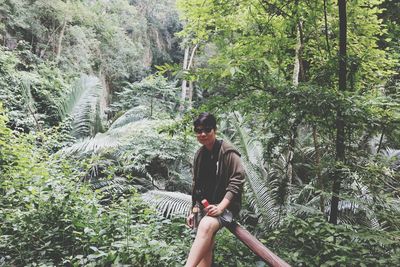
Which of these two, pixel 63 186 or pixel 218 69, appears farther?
pixel 63 186

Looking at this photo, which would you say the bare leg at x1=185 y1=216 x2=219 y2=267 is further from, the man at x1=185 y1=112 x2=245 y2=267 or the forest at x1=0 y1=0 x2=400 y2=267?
the forest at x1=0 y1=0 x2=400 y2=267

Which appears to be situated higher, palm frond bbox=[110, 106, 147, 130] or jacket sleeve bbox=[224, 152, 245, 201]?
jacket sleeve bbox=[224, 152, 245, 201]

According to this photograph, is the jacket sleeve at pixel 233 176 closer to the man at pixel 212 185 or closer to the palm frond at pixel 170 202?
the man at pixel 212 185

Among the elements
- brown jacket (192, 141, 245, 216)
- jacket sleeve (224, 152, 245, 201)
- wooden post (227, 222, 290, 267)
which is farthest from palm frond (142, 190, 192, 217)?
wooden post (227, 222, 290, 267)

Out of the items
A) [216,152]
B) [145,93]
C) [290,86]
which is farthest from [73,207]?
[145,93]

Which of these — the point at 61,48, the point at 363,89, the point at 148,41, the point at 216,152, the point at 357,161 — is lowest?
the point at 357,161

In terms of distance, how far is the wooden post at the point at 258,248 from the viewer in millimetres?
1715

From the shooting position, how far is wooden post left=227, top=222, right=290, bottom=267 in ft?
5.63

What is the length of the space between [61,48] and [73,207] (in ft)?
35.3

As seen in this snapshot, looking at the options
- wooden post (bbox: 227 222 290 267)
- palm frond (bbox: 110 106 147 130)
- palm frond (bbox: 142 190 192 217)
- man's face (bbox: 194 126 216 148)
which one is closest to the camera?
wooden post (bbox: 227 222 290 267)

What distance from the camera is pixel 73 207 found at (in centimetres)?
359

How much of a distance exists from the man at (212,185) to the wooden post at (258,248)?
0.37 feet

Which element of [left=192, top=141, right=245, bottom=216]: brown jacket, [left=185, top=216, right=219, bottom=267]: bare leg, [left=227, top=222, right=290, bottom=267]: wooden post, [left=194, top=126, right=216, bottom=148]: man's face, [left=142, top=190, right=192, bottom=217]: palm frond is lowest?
[left=142, top=190, right=192, bottom=217]: palm frond

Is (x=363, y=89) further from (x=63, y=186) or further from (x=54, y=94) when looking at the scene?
(x=54, y=94)
